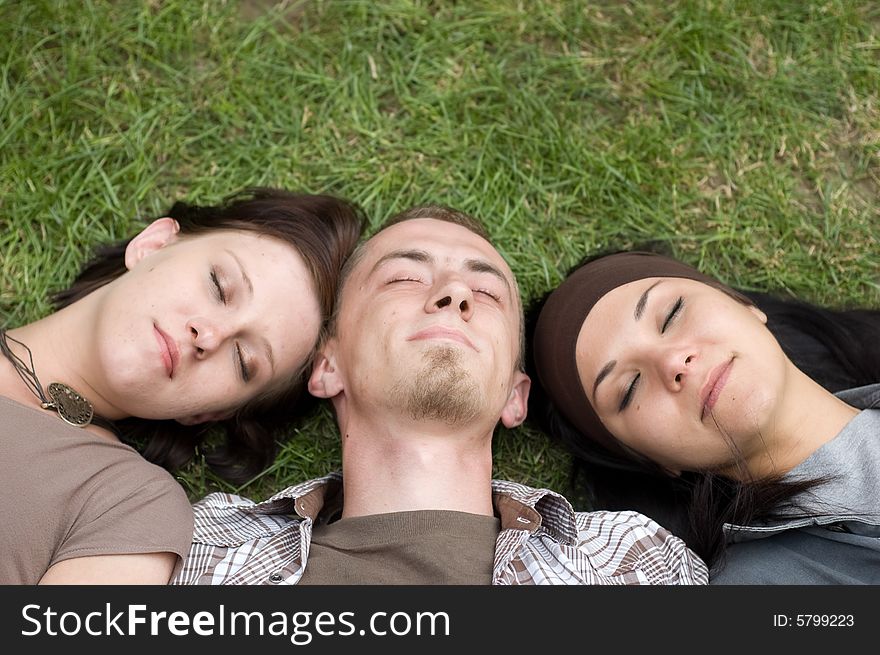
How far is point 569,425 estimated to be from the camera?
4.11m

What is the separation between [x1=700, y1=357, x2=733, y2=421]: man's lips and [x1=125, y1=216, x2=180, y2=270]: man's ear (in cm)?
256

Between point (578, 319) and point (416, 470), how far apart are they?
42.0 inches

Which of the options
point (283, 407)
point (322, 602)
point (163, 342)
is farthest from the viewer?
point (283, 407)

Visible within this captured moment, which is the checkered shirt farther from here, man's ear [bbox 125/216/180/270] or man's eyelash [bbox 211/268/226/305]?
man's ear [bbox 125/216/180/270]

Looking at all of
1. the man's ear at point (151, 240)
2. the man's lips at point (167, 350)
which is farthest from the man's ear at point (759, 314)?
the man's ear at point (151, 240)

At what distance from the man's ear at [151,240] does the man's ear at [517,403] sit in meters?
1.80

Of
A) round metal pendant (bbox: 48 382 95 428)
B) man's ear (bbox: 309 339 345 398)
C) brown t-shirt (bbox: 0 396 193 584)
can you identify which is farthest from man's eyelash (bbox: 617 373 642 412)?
round metal pendant (bbox: 48 382 95 428)

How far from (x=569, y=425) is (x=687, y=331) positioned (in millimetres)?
924

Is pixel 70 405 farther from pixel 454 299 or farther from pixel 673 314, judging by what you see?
pixel 673 314

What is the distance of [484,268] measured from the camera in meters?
3.62

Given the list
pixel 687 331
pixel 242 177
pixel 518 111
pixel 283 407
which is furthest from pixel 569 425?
pixel 242 177

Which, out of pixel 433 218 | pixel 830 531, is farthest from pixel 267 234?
pixel 830 531

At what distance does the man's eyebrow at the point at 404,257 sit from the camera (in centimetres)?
355

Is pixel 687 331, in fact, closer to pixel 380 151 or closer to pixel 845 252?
pixel 845 252
